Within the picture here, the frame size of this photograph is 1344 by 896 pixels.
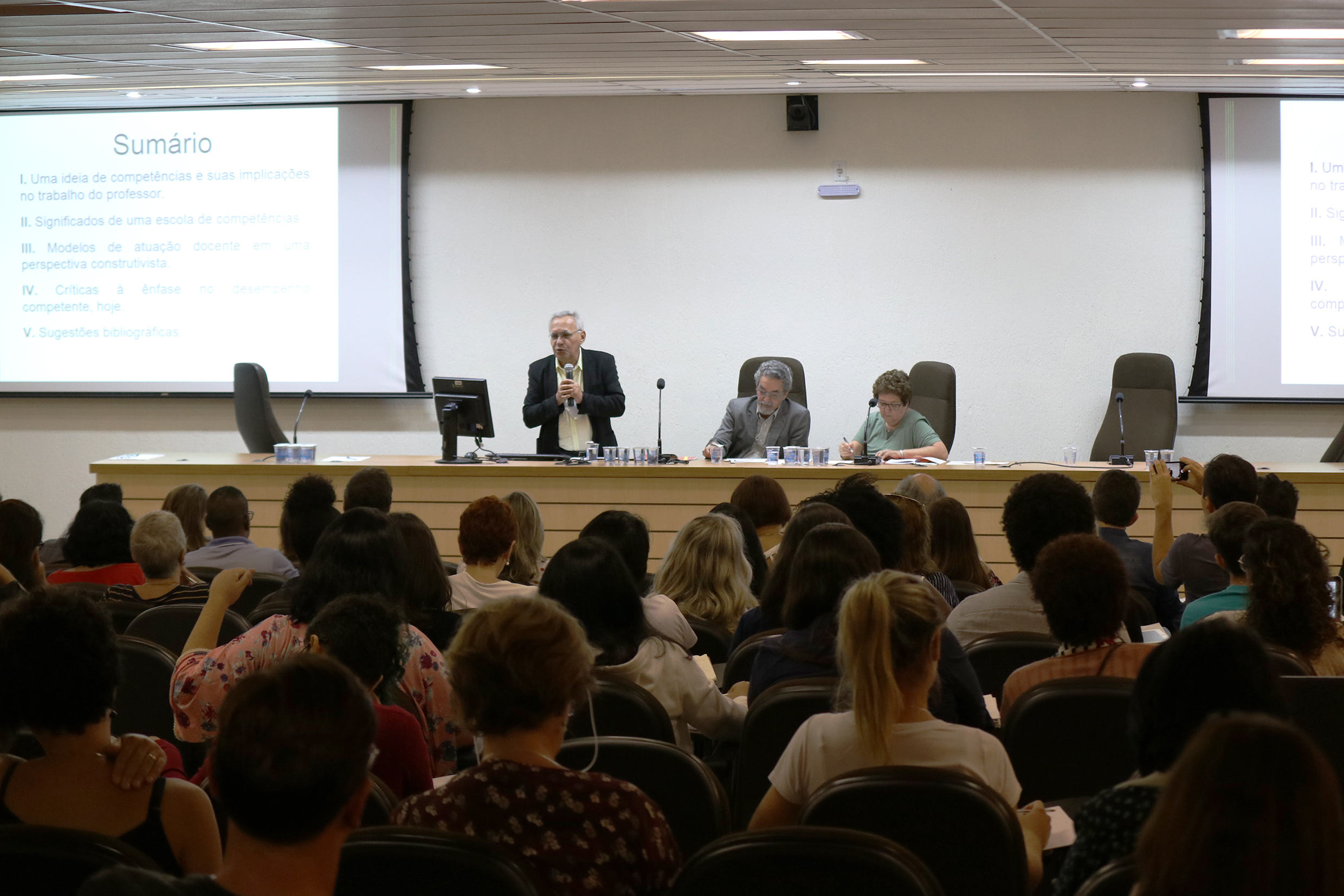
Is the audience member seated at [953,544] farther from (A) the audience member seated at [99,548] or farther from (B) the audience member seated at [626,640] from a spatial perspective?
(A) the audience member seated at [99,548]

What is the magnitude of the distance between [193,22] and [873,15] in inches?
117

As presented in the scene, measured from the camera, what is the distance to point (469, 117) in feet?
28.6

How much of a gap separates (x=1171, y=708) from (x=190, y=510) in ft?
13.5

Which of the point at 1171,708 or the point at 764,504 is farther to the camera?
the point at 764,504

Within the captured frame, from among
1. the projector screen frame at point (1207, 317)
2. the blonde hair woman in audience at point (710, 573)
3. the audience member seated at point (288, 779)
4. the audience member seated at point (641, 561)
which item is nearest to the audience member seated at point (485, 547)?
the audience member seated at point (641, 561)

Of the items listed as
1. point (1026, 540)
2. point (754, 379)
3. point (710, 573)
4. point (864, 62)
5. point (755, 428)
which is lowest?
point (710, 573)

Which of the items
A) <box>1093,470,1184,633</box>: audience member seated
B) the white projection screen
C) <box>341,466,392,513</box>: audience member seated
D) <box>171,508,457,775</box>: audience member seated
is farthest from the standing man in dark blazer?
<box>171,508,457,775</box>: audience member seated

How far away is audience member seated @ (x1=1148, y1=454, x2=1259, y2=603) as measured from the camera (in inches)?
161

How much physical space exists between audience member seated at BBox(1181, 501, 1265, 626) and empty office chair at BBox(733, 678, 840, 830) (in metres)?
1.32

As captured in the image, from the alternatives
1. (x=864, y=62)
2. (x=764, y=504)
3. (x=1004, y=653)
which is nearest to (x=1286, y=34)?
(x=864, y=62)

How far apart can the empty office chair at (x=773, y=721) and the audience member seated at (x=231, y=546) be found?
7.91 ft

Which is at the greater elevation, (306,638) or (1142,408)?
(1142,408)

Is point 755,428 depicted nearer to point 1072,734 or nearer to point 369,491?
point 369,491

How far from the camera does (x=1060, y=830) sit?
6.66 feet
